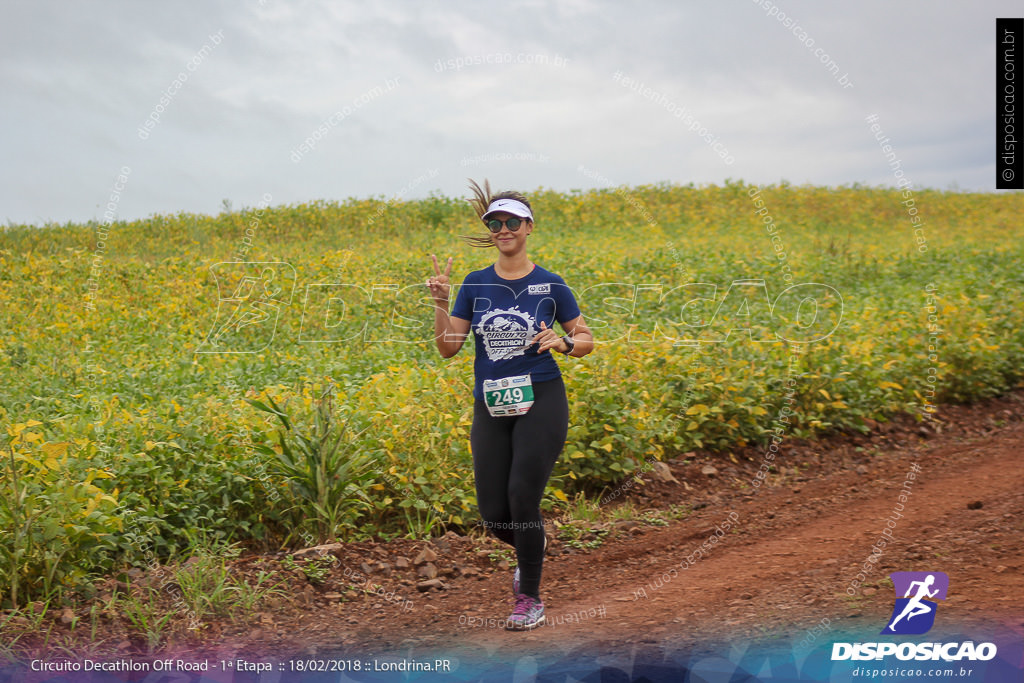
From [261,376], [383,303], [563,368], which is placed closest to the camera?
[563,368]

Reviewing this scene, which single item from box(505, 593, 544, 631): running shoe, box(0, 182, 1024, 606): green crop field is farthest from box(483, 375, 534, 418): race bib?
box(0, 182, 1024, 606): green crop field

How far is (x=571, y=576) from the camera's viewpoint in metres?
5.78

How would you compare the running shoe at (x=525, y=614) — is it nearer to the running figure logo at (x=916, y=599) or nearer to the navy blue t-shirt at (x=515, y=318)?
the navy blue t-shirt at (x=515, y=318)

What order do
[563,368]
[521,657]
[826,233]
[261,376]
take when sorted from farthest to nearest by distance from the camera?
[826,233], [261,376], [563,368], [521,657]

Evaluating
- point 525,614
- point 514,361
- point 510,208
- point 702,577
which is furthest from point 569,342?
point 702,577

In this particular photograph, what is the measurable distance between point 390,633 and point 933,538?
355 centimetres

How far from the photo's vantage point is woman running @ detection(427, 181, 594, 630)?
14.5 feet

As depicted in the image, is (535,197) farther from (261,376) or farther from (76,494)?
(76,494)

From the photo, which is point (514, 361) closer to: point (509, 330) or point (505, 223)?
point (509, 330)

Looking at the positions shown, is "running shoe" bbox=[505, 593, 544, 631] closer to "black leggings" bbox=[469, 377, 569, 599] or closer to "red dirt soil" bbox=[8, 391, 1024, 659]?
"red dirt soil" bbox=[8, 391, 1024, 659]

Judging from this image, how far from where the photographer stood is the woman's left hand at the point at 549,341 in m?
4.26

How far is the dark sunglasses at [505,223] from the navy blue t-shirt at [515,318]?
0.22m

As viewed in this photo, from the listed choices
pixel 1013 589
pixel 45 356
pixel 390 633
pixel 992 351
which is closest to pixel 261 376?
pixel 45 356

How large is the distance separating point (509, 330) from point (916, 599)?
8.52 feet
